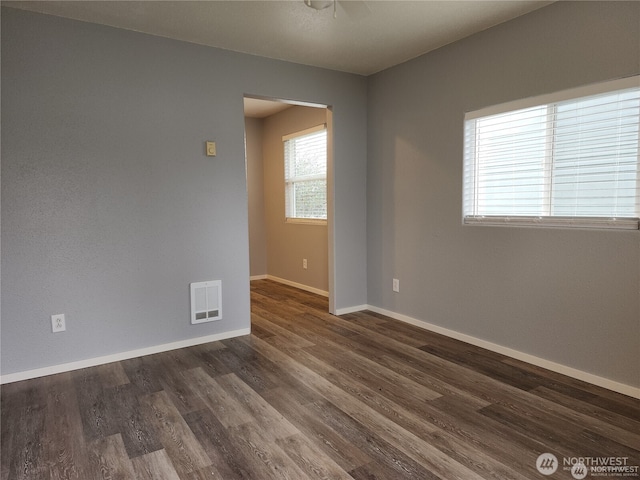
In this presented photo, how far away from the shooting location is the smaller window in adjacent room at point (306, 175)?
5066mm

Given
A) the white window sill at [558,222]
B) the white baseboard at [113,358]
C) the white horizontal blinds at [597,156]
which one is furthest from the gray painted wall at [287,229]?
the white horizontal blinds at [597,156]

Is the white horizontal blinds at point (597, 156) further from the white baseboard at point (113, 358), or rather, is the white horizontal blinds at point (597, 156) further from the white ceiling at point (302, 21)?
the white baseboard at point (113, 358)

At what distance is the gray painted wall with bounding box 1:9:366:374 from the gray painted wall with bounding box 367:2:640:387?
1188mm

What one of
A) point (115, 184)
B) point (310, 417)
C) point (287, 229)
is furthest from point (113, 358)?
point (287, 229)

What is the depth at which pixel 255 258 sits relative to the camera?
6.28m

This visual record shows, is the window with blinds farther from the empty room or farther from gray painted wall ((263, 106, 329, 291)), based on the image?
gray painted wall ((263, 106, 329, 291))

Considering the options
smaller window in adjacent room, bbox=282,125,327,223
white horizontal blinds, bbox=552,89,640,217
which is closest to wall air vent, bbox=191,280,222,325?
smaller window in adjacent room, bbox=282,125,327,223

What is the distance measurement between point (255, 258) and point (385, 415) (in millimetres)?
4313

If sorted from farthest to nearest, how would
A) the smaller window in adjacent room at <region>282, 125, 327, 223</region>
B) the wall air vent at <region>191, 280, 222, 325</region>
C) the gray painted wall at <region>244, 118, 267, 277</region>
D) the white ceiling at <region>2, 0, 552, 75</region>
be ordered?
the gray painted wall at <region>244, 118, 267, 277</region> → the smaller window in adjacent room at <region>282, 125, 327, 223</region> → the wall air vent at <region>191, 280, 222, 325</region> → the white ceiling at <region>2, 0, 552, 75</region>

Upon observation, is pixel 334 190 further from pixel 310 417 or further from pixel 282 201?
pixel 310 417

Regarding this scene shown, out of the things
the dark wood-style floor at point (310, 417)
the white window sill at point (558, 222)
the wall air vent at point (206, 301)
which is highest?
the white window sill at point (558, 222)

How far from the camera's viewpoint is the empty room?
6.71 feet

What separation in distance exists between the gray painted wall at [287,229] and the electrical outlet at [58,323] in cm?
289

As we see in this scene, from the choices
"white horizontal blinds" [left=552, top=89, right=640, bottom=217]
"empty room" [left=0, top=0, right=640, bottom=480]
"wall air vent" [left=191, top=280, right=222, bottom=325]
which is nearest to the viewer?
"empty room" [left=0, top=0, right=640, bottom=480]
